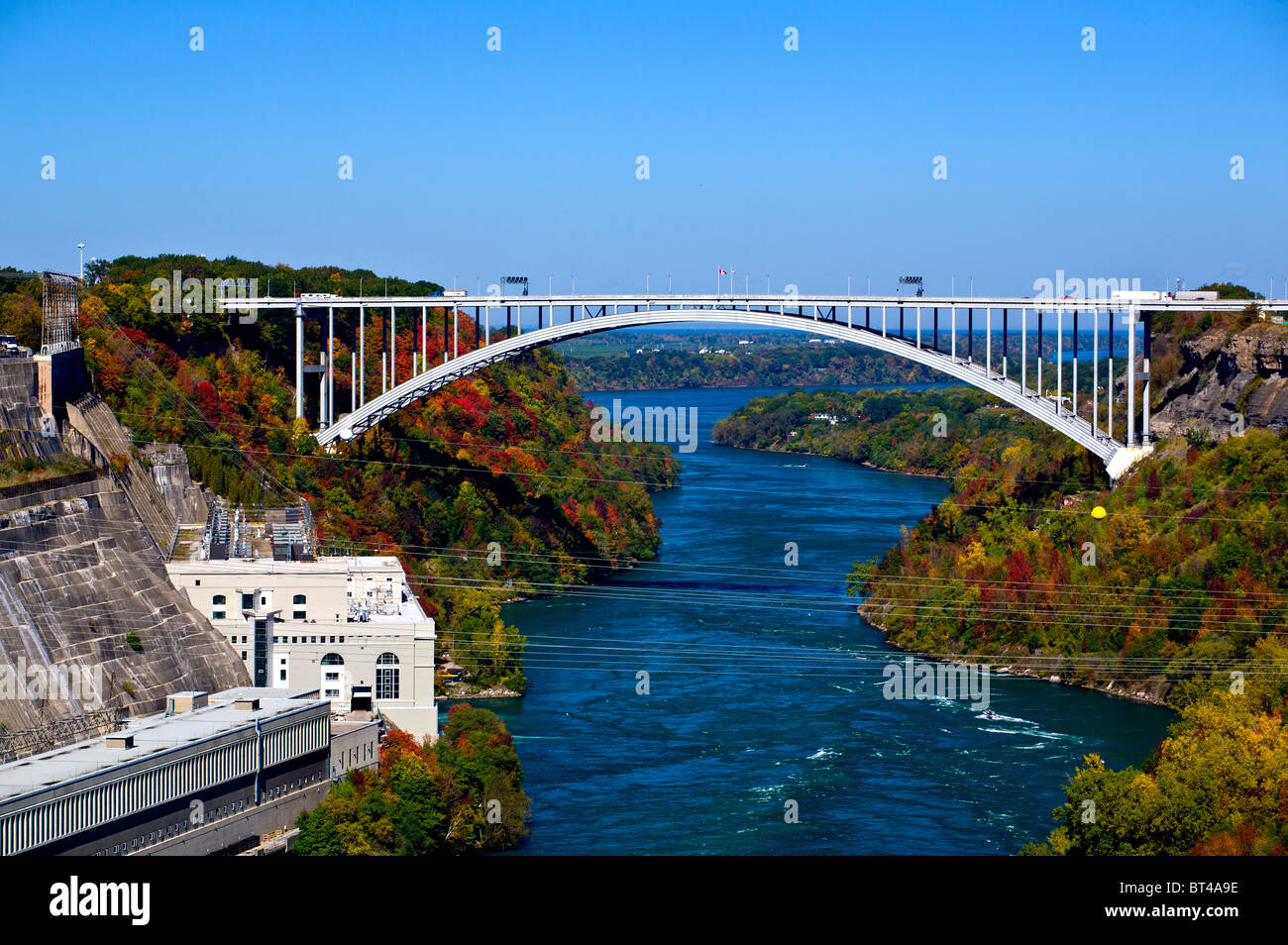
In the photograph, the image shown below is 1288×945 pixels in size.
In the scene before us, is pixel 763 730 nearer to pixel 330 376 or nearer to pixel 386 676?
pixel 386 676

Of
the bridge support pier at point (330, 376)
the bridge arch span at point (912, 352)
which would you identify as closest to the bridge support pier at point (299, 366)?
the bridge support pier at point (330, 376)

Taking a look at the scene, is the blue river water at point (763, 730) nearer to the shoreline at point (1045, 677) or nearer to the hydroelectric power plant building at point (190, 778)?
the shoreline at point (1045, 677)

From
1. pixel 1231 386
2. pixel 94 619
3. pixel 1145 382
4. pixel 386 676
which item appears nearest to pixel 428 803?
pixel 386 676

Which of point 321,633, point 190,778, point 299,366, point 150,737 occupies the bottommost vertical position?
point 190,778

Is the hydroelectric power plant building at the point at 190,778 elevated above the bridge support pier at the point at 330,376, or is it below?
below

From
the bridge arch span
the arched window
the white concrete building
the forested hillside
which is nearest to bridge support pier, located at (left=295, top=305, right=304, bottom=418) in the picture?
the forested hillside

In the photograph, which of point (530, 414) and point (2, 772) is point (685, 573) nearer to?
point (530, 414)
